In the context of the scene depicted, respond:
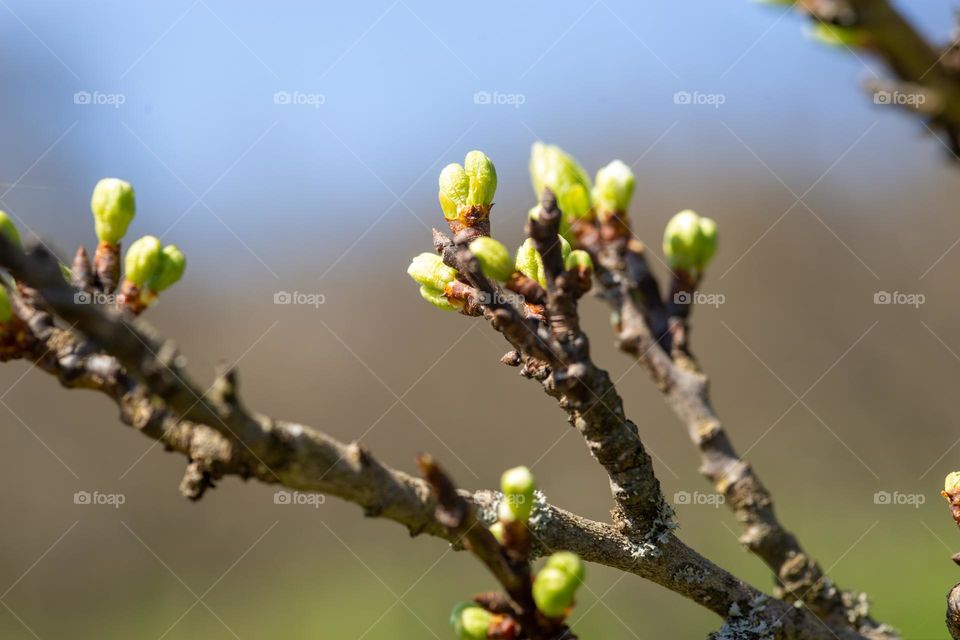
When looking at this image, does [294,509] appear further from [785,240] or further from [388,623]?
[785,240]

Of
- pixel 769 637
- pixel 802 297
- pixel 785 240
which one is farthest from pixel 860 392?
pixel 769 637

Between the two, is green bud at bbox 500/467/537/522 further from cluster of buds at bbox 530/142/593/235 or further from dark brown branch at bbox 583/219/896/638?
cluster of buds at bbox 530/142/593/235
